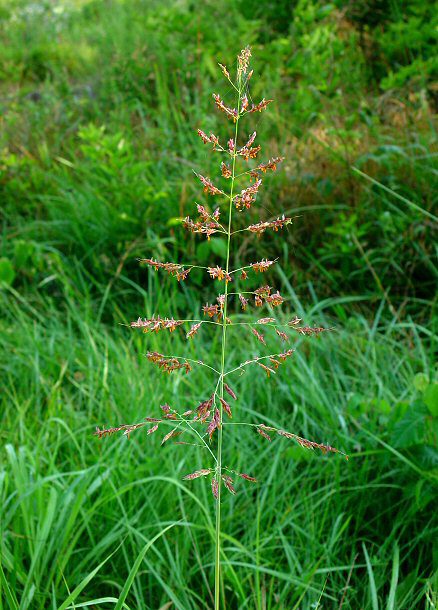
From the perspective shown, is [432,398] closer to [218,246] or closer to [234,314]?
[234,314]

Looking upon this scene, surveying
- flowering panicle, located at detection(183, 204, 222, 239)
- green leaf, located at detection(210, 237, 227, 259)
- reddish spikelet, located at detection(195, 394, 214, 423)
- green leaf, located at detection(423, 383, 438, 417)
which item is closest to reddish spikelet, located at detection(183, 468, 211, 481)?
reddish spikelet, located at detection(195, 394, 214, 423)

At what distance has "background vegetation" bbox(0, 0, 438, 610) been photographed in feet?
6.37

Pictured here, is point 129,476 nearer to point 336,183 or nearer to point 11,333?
point 11,333

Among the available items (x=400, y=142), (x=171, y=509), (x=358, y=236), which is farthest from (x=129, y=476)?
(x=400, y=142)

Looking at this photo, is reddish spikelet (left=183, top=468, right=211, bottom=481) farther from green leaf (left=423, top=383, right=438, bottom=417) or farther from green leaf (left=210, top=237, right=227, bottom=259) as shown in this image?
green leaf (left=210, top=237, right=227, bottom=259)

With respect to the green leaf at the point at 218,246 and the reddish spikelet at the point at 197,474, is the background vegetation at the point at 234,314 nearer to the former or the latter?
the green leaf at the point at 218,246

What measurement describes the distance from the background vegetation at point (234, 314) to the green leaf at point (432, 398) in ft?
0.04

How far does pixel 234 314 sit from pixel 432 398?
1604 mm

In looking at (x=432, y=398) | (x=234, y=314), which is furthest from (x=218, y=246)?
(x=432, y=398)

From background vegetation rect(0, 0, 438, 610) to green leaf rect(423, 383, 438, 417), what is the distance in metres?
0.01

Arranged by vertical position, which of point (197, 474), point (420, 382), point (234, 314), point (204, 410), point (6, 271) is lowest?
point (234, 314)

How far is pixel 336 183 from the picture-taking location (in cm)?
383

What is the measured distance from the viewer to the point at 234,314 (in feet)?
11.4

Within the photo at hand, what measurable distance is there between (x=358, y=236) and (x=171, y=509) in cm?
194
